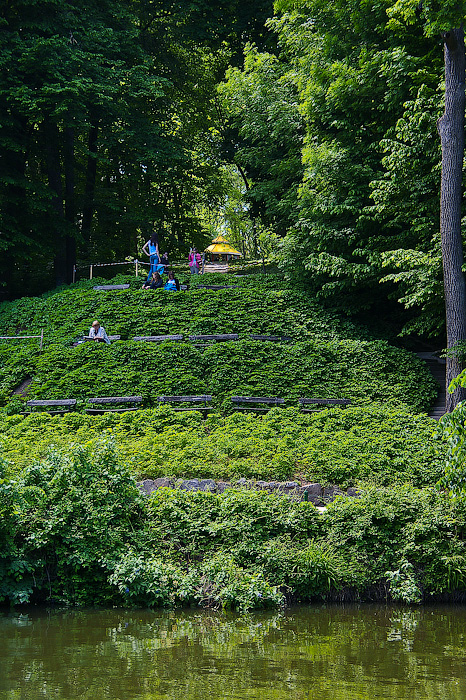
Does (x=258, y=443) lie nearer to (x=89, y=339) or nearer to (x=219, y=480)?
(x=219, y=480)

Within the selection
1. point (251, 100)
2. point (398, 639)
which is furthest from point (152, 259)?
point (398, 639)

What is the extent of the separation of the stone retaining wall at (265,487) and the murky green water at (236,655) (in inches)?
73.1

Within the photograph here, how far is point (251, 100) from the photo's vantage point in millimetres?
25484

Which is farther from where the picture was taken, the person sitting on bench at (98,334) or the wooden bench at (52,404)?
the person sitting on bench at (98,334)

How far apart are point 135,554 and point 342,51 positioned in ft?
52.3

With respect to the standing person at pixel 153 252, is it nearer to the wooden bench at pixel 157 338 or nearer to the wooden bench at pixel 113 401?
the wooden bench at pixel 157 338

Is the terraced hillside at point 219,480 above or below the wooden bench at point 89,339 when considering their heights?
below

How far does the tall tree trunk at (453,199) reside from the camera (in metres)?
13.9

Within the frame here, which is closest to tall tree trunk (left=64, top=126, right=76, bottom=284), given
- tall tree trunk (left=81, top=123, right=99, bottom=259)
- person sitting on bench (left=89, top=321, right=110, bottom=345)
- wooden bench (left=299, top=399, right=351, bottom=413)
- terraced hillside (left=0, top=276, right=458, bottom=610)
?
tall tree trunk (left=81, top=123, right=99, bottom=259)

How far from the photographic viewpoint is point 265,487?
32.5 ft

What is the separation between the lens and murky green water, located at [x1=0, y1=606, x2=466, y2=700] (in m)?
5.69

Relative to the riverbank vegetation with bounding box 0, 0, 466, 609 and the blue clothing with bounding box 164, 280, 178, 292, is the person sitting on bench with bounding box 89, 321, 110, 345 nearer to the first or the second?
the riverbank vegetation with bounding box 0, 0, 466, 609

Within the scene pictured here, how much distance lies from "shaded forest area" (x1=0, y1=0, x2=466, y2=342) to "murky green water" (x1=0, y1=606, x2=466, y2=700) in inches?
361

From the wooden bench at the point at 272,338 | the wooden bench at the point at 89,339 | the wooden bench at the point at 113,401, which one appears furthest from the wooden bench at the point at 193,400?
the wooden bench at the point at 272,338
